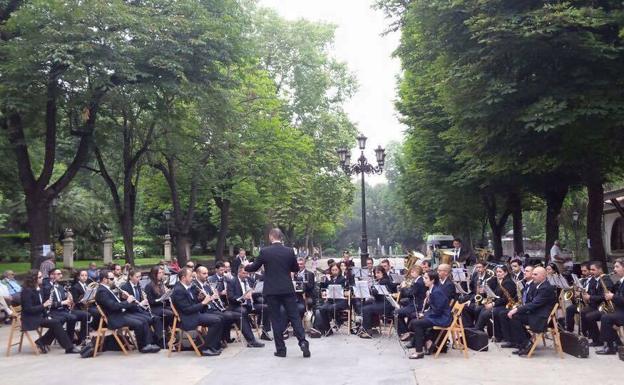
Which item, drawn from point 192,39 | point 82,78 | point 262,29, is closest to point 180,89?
point 192,39

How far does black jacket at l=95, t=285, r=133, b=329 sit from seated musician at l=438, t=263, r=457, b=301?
5586 millimetres

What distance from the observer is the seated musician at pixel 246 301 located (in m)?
12.5

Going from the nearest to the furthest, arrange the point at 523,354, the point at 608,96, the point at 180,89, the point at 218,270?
the point at 523,354 → the point at 218,270 → the point at 608,96 → the point at 180,89

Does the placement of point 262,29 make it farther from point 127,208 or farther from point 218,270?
point 218,270

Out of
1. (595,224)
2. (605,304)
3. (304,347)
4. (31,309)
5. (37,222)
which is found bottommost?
(304,347)

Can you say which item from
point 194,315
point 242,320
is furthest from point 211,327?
point 242,320

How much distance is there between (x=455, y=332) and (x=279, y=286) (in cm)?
333

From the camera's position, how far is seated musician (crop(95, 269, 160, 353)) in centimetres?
1095

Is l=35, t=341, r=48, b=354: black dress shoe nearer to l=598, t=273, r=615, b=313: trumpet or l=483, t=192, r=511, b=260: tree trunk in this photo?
l=598, t=273, r=615, b=313: trumpet

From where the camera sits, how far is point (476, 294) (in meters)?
12.8

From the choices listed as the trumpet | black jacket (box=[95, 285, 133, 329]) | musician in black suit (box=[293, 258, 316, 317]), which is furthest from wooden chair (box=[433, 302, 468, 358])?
black jacket (box=[95, 285, 133, 329])

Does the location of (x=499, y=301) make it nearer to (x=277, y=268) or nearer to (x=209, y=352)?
(x=277, y=268)

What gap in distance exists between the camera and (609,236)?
127 feet

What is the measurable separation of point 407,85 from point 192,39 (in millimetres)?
14691
